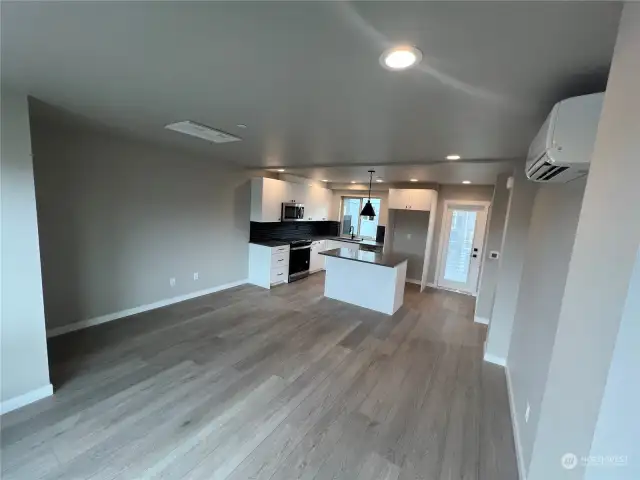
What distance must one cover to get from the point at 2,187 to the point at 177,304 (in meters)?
2.82

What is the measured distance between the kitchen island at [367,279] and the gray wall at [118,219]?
83.7 inches

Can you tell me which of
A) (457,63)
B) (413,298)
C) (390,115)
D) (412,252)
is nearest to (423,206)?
(412,252)

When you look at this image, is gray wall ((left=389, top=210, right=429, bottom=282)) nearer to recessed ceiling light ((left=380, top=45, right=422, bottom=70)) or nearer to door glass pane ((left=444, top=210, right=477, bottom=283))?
door glass pane ((left=444, top=210, right=477, bottom=283))

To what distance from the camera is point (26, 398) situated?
2.19m

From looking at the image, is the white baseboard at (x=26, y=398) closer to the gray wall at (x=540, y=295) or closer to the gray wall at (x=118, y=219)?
the gray wall at (x=118, y=219)

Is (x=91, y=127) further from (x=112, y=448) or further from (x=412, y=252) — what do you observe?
(x=412, y=252)

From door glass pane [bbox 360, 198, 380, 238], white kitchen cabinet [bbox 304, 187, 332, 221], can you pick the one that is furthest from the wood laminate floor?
door glass pane [bbox 360, 198, 380, 238]

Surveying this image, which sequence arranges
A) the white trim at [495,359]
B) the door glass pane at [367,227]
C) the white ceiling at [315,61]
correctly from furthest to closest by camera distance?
the door glass pane at [367,227] < the white trim at [495,359] < the white ceiling at [315,61]

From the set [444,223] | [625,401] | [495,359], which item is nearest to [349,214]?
[444,223]

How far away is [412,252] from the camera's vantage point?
21.9ft

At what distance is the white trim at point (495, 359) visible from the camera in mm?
3289

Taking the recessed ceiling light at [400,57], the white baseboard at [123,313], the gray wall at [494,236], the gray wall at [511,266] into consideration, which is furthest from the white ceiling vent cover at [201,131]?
the gray wall at [494,236]

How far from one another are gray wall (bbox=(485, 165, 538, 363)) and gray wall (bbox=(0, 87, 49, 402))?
4.41m

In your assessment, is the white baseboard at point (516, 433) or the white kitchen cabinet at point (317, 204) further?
the white kitchen cabinet at point (317, 204)
